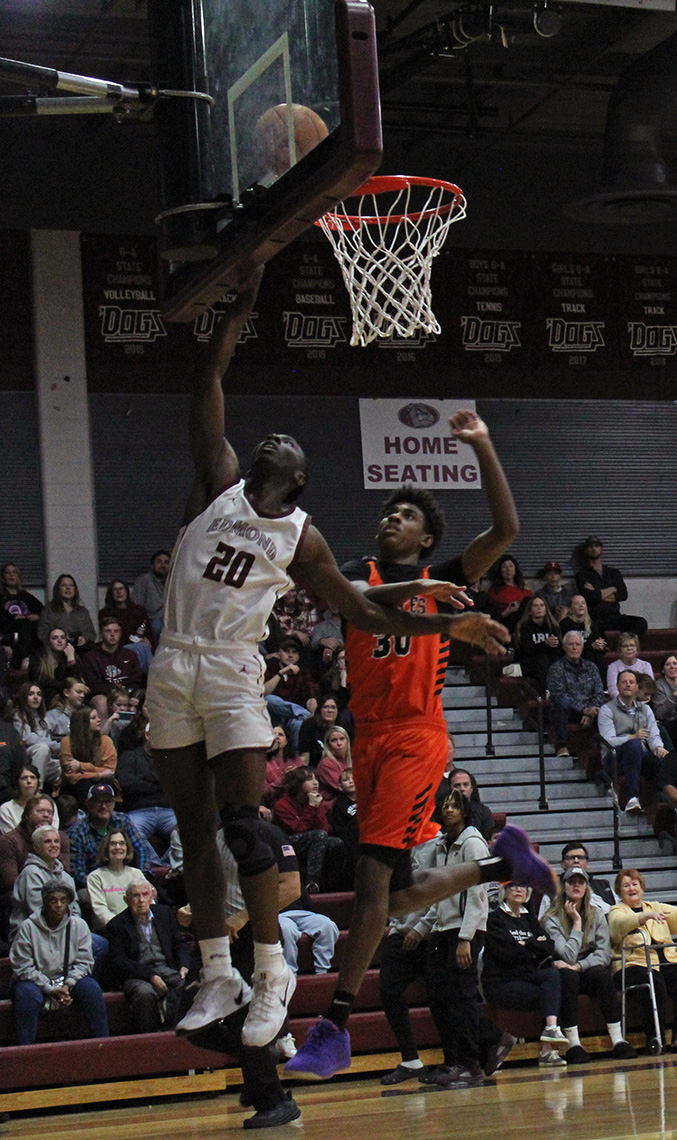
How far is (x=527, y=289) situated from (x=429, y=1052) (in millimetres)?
10658

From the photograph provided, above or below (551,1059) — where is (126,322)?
above

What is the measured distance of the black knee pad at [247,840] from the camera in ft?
16.8

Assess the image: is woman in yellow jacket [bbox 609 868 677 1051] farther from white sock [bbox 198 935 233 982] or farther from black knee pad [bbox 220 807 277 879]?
black knee pad [bbox 220 807 277 879]

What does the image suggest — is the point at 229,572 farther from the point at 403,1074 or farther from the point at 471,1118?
the point at 403,1074

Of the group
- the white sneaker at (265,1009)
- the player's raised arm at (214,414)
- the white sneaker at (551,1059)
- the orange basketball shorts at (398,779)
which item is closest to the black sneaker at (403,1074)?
the white sneaker at (551,1059)

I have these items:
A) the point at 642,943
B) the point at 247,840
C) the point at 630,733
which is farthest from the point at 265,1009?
the point at 630,733

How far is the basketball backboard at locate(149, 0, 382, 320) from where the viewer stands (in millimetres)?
4828

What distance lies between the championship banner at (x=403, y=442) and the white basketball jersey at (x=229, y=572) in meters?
12.8

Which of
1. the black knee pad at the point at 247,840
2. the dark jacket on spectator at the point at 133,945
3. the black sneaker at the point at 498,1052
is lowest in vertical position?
the black sneaker at the point at 498,1052

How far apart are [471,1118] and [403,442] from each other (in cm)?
1274

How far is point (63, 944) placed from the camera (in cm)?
994

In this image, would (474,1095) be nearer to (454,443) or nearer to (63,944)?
(63,944)

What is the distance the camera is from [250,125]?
547 centimetres

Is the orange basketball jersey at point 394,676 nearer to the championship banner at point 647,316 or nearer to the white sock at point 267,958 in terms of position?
the white sock at point 267,958
